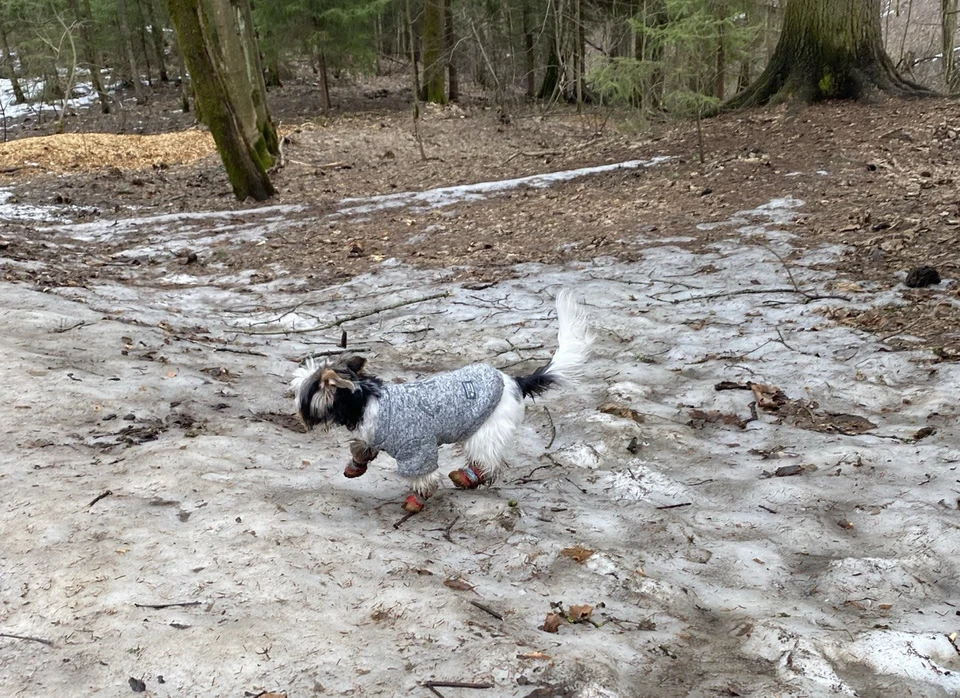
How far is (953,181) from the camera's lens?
9977 millimetres

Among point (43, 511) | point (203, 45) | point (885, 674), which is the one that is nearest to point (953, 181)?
point (885, 674)

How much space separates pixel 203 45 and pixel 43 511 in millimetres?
12197

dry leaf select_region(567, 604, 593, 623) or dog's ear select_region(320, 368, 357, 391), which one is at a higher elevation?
dog's ear select_region(320, 368, 357, 391)

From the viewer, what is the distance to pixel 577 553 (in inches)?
149

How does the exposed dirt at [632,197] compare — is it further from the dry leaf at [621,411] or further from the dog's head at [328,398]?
the dog's head at [328,398]

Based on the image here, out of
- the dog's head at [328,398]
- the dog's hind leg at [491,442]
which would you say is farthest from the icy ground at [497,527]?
the dog's head at [328,398]

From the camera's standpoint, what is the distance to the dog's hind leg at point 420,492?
429 cm

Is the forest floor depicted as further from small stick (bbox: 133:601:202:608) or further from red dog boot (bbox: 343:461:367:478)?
red dog boot (bbox: 343:461:367:478)

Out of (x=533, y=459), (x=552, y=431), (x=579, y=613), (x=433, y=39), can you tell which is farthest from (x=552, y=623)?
(x=433, y=39)

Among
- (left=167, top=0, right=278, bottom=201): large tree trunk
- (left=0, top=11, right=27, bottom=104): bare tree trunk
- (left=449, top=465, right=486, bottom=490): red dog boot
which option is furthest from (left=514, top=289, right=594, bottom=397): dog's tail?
(left=0, top=11, right=27, bottom=104): bare tree trunk

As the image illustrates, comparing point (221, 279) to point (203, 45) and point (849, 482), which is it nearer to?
point (203, 45)

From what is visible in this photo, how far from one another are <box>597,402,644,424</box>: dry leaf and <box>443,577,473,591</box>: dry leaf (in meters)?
2.46

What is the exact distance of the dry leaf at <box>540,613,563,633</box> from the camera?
3.16m

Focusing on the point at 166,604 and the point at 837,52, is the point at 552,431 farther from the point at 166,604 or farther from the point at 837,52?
the point at 837,52
